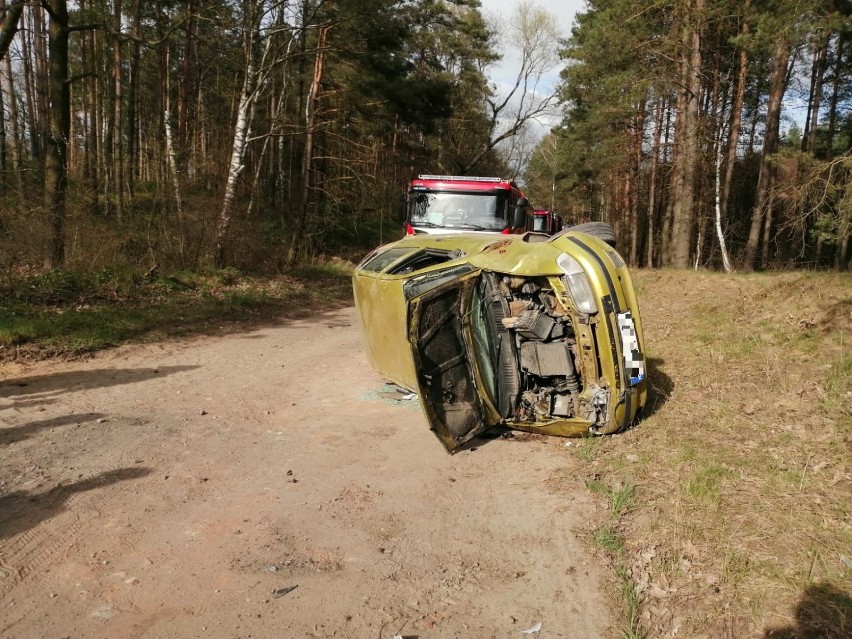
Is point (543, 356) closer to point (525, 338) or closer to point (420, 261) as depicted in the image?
Answer: point (525, 338)

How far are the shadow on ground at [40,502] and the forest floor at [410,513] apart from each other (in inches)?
0.6

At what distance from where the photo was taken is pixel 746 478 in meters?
3.62

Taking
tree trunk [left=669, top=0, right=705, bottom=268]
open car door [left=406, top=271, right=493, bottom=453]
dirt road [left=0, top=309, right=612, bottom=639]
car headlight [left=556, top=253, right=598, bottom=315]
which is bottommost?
dirt road [left=0, top=309, right=612, bottom=639]

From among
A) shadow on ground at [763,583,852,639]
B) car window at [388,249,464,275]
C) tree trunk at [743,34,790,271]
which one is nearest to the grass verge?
car window at [388,249,464,275]

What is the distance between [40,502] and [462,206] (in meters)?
8.78

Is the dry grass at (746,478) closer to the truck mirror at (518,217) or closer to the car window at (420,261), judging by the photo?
the car window at (420,261)

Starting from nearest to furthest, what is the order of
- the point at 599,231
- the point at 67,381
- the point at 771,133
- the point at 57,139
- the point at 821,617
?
1. the point at 821,617
2. the point at 599,231
3. the point at 67,381
4. the point at 57,139
5. the point at 771,133

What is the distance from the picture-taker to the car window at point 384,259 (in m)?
5.70

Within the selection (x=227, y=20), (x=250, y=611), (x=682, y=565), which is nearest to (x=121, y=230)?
(x=227, y=20)

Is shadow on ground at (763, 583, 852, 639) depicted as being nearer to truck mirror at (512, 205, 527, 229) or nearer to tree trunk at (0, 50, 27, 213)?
truck mirror at (512, 205, 527, 229)

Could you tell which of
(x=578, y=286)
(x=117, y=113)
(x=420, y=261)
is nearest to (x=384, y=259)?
(x=420, y=261)

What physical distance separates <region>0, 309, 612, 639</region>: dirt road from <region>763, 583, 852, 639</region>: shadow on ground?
781 millimetres

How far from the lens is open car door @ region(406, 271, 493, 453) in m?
4.29

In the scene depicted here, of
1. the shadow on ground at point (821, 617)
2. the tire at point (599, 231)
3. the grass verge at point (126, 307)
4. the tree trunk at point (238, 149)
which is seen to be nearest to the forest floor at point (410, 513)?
the shadow on ground at point (821, 617)
